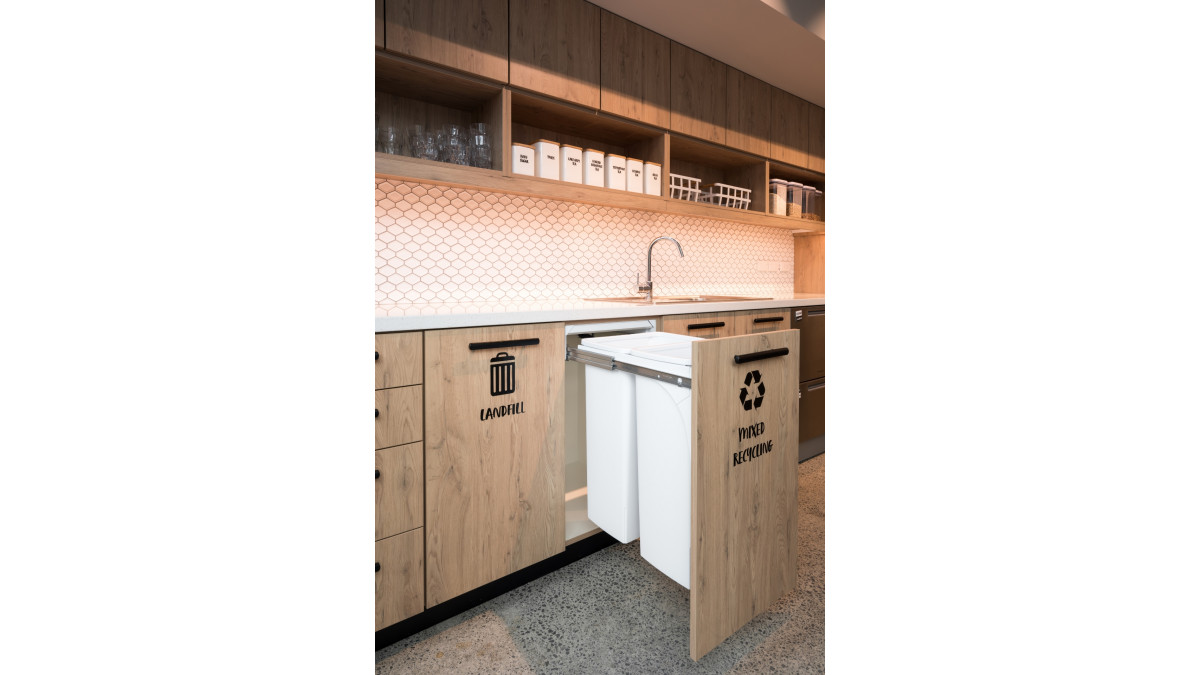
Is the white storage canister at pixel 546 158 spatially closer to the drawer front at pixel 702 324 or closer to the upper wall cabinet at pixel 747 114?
the drawer front at pixel 702 324

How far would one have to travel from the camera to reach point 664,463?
1.40 metres

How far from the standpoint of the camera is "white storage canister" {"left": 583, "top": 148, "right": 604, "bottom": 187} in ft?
7.80

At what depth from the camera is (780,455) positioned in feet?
4.77

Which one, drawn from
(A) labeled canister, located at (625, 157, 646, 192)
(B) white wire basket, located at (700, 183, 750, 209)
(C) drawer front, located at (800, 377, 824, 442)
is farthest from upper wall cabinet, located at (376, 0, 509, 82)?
(C) drawer front, located at (800, 377, 824, 442)

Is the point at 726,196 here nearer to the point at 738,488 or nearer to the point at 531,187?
the point at 531,187

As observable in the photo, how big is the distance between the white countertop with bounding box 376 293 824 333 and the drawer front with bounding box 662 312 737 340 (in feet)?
0.10

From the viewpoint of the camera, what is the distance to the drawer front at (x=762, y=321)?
104 inches

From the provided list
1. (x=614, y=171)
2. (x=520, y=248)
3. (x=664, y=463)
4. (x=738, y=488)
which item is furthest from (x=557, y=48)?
(x=738, y=488)

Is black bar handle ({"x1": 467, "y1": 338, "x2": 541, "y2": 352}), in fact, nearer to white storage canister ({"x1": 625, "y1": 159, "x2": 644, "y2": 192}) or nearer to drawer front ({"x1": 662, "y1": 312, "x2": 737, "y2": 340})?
drawer front ({"x1": 662, "y1": 312, "x2": 737, "y2": 340})
